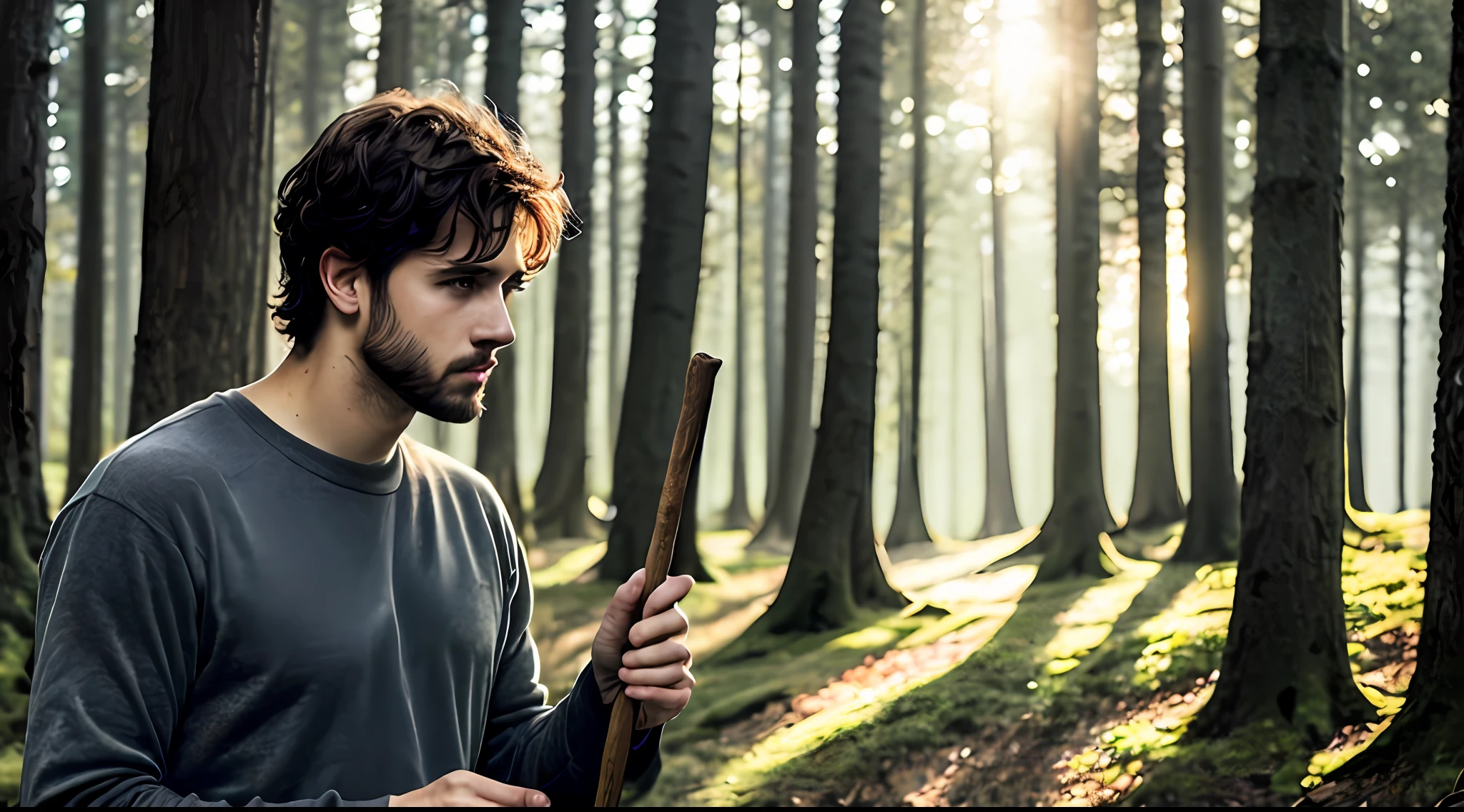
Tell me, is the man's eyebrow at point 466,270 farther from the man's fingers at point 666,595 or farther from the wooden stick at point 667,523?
the man's fingers at point 666,595

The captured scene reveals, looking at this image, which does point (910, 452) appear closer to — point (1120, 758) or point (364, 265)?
point (1120, 758)

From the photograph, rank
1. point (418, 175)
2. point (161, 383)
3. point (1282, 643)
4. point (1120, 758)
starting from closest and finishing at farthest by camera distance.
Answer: point (418, 175)
point (161, 383)
point (1282, 643)
point (1120, 758)

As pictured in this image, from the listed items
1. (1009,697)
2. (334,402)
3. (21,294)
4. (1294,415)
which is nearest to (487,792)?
(334,402)

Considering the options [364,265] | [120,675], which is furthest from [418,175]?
[120,675]

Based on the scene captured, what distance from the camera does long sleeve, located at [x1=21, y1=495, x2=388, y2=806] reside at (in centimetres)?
144

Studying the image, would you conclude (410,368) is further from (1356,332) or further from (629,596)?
(1356,332)

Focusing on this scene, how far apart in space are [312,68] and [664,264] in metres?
11.0

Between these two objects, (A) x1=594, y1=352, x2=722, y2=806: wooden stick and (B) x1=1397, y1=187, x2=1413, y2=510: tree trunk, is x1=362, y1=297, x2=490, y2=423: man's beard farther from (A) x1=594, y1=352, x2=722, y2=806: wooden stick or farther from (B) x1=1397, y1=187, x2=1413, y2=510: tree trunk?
(B) x1=1397, y1=187, x2=1413, y2=510: tree trunk

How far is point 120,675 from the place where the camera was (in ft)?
4.82

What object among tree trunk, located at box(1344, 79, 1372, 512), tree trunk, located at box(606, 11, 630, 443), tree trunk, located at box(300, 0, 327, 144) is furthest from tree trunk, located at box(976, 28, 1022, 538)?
tree trunk, located at box(300, 0, 327, 144)

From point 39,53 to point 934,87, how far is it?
11135mm

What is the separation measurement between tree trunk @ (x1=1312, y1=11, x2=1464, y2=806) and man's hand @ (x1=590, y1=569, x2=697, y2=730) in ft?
14.7

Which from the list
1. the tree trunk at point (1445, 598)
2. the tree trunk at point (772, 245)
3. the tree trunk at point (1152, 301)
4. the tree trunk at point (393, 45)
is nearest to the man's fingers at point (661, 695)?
the tree trunk at point (1445, 598)

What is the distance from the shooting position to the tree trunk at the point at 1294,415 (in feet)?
19.6
